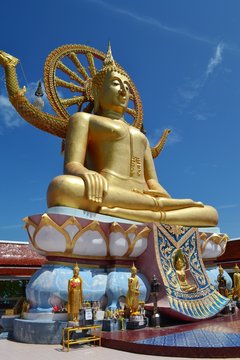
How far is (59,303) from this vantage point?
7387 millimetres

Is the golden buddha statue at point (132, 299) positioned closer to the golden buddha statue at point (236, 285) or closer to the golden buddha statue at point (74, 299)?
the golden buddha statue at point (74, 299)

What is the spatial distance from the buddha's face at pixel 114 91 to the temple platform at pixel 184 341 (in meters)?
6.72

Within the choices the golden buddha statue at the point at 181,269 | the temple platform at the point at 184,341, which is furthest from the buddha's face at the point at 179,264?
the temple platform at the point at 184,341

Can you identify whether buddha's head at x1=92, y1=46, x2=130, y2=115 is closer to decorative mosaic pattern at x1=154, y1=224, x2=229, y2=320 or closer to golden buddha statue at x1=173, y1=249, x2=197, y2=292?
decorative mosaic pattern at x1=154, y1=224, x2=229, y2=320

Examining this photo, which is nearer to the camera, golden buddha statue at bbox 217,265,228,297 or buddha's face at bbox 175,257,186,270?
buddha's face at bbox 175,257,186,270

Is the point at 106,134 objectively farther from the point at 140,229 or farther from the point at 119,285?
the point at 119,285

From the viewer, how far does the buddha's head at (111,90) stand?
1124 centimetres

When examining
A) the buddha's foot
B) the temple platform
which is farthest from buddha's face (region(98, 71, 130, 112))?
the temple platform

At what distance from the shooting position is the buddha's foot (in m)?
10.6

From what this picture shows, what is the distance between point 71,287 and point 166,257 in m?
2.81

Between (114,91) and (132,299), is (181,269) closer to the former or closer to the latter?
(132,299)

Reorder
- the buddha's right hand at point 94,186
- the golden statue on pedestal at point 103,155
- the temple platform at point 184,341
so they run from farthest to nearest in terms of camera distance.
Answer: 1. the golden statue on pedestal at point 103,155
2. the buddha's right hand at point 94,186
3. the temple platform at point 184,341

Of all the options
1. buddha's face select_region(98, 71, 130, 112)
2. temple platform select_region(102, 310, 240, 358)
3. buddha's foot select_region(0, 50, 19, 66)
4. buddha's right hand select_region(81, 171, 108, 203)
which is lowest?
temple platform select_region(102, 310, 240, 358)

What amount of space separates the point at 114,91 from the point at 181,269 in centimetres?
564
